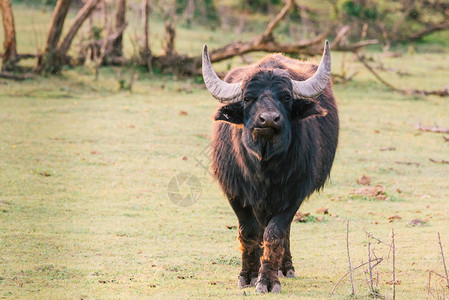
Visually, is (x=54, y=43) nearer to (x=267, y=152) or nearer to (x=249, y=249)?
(x=249, y=249)

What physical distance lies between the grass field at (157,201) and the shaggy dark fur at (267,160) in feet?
1.21

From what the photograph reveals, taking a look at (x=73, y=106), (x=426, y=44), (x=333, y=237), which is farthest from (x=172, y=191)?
(x=426, y=44)

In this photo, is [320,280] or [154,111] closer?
[320,280]

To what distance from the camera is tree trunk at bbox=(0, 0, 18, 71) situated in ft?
55.4

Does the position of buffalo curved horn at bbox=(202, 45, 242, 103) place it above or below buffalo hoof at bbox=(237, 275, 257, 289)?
above

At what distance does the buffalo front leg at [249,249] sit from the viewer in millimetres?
6254

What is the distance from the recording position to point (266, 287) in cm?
578

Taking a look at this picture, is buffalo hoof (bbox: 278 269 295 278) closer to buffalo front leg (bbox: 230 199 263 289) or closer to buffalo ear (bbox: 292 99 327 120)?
buffalo front leg (bbox: 230 199 263 289)

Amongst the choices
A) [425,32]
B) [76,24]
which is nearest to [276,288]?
[76,24]

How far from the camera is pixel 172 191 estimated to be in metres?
A: 9.84

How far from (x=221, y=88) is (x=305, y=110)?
2.36ft

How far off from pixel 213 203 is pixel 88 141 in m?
3.59

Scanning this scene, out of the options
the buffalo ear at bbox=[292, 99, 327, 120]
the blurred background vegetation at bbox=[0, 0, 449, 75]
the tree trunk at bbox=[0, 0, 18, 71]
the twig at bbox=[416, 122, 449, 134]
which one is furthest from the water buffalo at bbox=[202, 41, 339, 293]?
the blurred background vegetation at bbox=[0, 0, 449, 75]

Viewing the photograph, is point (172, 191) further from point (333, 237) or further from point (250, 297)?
point (250, 297)
